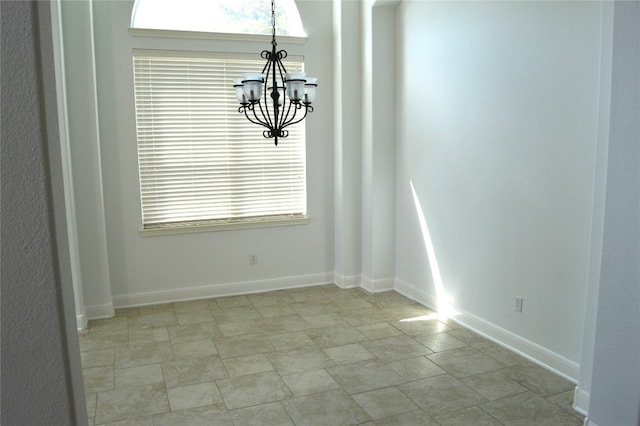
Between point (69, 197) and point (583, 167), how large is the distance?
3.72m

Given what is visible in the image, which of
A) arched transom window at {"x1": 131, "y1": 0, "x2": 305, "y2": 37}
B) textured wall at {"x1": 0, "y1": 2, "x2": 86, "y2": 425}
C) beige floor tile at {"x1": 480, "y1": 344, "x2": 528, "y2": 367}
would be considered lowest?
beige floor tile at {"x1": 480, "y1": 344, "x2": 528, "y2": 367}

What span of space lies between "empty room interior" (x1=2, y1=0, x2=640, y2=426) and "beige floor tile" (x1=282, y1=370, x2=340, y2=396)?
0.7 inches

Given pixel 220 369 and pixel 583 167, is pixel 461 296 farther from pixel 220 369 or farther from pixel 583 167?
pixel 220 369

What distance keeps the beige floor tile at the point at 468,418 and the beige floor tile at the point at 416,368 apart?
1.56 ft

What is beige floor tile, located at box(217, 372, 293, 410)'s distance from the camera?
3170 millimetres

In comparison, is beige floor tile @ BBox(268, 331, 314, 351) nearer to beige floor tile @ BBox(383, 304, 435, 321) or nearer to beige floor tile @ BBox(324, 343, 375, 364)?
beige floor tile @ BBox(324, 343, 375, 364)

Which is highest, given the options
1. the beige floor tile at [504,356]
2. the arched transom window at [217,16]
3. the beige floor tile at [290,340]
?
the arched transom window at [217,16]

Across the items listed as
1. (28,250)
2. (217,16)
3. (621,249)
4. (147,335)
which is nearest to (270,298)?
(147,335)

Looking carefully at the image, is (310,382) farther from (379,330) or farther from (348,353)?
(379,330)

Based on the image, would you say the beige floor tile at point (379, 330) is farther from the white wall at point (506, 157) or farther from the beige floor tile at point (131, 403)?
the beige floor tile at point (131, 403)

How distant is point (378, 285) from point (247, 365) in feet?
6.67

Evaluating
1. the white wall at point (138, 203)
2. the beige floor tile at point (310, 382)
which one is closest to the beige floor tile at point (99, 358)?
the white wall at point (138, 203)

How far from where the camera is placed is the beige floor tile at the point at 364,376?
11.0 feet

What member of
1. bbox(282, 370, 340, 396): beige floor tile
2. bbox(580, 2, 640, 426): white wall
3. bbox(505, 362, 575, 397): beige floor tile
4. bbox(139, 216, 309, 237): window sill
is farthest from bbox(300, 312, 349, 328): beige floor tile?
bbox(580, 2, 640, 426): white wall
